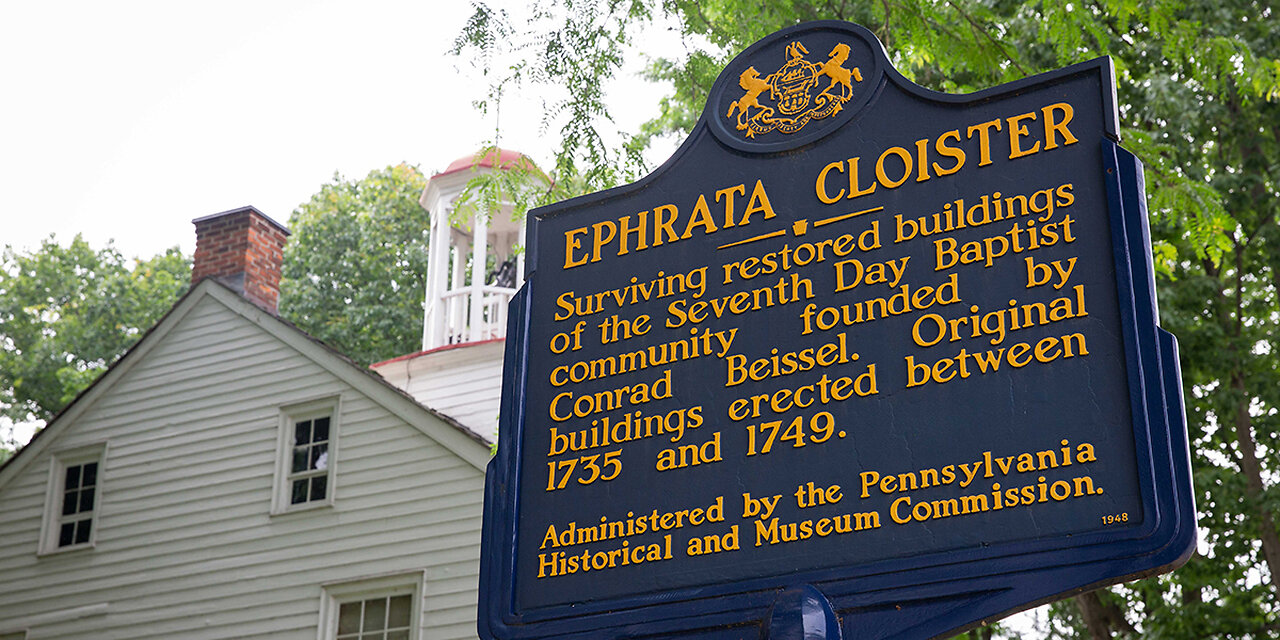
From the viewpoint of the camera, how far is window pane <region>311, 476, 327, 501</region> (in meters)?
16.2

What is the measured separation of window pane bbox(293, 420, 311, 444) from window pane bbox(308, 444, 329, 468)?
0.74ft

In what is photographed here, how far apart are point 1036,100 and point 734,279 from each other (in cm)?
116

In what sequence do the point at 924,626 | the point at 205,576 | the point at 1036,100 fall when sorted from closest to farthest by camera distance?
the point at 924,626 < the point at 1036,100 < the point at 205,576

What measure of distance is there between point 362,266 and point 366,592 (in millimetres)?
23336

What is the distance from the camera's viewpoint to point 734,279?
4719 millimetres

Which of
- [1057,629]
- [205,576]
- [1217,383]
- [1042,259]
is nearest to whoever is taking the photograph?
[1042,259]

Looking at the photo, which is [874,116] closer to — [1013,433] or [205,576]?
[1013,433]

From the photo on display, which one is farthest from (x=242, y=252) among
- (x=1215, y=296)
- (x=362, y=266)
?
(x=362, y=266)

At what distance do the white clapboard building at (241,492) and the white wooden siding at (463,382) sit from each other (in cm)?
8

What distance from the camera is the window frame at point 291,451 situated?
1593 centimetres

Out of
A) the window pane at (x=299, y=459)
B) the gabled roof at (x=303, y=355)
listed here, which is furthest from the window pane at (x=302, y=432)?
the gabled roof at (x=303, y=355)

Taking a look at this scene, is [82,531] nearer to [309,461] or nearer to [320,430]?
[309,461]

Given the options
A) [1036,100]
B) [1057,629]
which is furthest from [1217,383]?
[1036,100]

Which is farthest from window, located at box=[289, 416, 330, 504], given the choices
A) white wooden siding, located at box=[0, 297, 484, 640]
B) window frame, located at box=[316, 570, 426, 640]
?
window frame, located at box=[316, 570, 426, 640]
